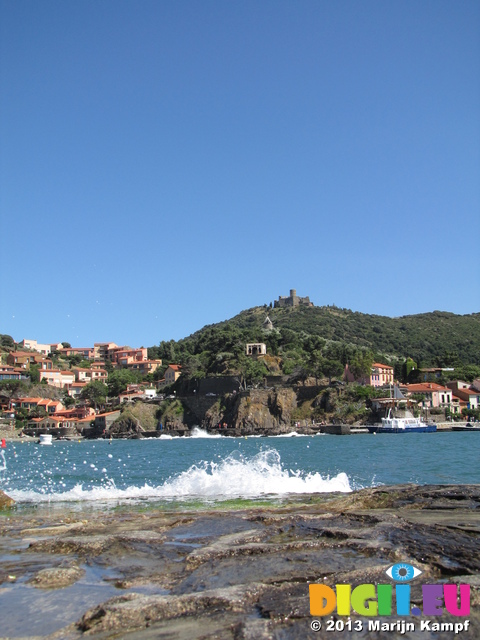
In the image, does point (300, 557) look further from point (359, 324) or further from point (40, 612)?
point (359, 324)

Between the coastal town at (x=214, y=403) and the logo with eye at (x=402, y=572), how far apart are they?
7743 cm

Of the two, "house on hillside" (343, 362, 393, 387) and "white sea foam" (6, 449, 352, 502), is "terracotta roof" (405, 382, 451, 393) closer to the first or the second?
"house on hillside" (343, 362, 393, 387)

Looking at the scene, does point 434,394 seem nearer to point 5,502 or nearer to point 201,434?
point 201,434

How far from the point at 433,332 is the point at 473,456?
13444cm

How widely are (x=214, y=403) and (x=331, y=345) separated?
40651 mm

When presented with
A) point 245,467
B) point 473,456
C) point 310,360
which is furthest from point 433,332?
point 245,467

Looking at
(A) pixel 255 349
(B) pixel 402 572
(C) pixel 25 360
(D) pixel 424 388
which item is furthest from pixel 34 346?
(B) pixel 402 572

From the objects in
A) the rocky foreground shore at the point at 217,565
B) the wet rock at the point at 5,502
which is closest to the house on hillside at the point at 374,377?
the wet rock at the point at 5,502

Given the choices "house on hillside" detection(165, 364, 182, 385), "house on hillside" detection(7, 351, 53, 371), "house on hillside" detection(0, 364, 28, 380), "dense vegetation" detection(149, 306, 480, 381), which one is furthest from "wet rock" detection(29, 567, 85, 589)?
"house on hillside" detection(7, 351, 53, 371)

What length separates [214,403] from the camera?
10094cm

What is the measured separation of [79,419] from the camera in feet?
343

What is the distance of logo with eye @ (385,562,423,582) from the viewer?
7.86m

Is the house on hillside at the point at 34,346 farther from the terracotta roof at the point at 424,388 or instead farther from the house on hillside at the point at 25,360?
the terracotta roof at the point at 424,388

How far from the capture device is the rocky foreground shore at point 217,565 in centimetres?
645
